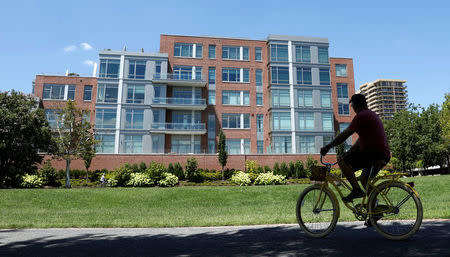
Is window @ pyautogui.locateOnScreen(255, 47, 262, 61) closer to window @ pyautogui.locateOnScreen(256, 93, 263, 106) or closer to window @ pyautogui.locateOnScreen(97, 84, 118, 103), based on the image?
window @ pyautogui.locateOnScreen(256, 93, 263, 106)

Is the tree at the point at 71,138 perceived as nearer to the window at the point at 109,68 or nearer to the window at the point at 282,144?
the window at the point at 109,68

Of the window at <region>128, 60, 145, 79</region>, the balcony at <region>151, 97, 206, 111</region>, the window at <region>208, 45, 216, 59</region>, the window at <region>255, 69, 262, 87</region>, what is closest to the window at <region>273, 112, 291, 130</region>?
the window at <region>255, 69, 262, 87</region>

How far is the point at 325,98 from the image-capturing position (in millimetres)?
40906

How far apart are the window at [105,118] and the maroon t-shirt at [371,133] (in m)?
35.6

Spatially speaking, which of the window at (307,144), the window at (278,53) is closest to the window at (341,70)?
the window at (278,53)

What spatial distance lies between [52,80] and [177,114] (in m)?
16.7

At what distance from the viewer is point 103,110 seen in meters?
36.9

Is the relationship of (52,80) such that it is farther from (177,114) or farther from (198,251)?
(198,251)

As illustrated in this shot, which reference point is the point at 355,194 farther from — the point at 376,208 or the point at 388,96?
the point at 388,96

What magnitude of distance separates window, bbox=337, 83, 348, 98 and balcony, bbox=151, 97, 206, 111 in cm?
2029

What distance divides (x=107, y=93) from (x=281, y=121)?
22019 mm

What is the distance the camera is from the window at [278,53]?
4125 centimetres

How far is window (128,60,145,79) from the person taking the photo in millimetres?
38191

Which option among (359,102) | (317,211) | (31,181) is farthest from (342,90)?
(317,211)
